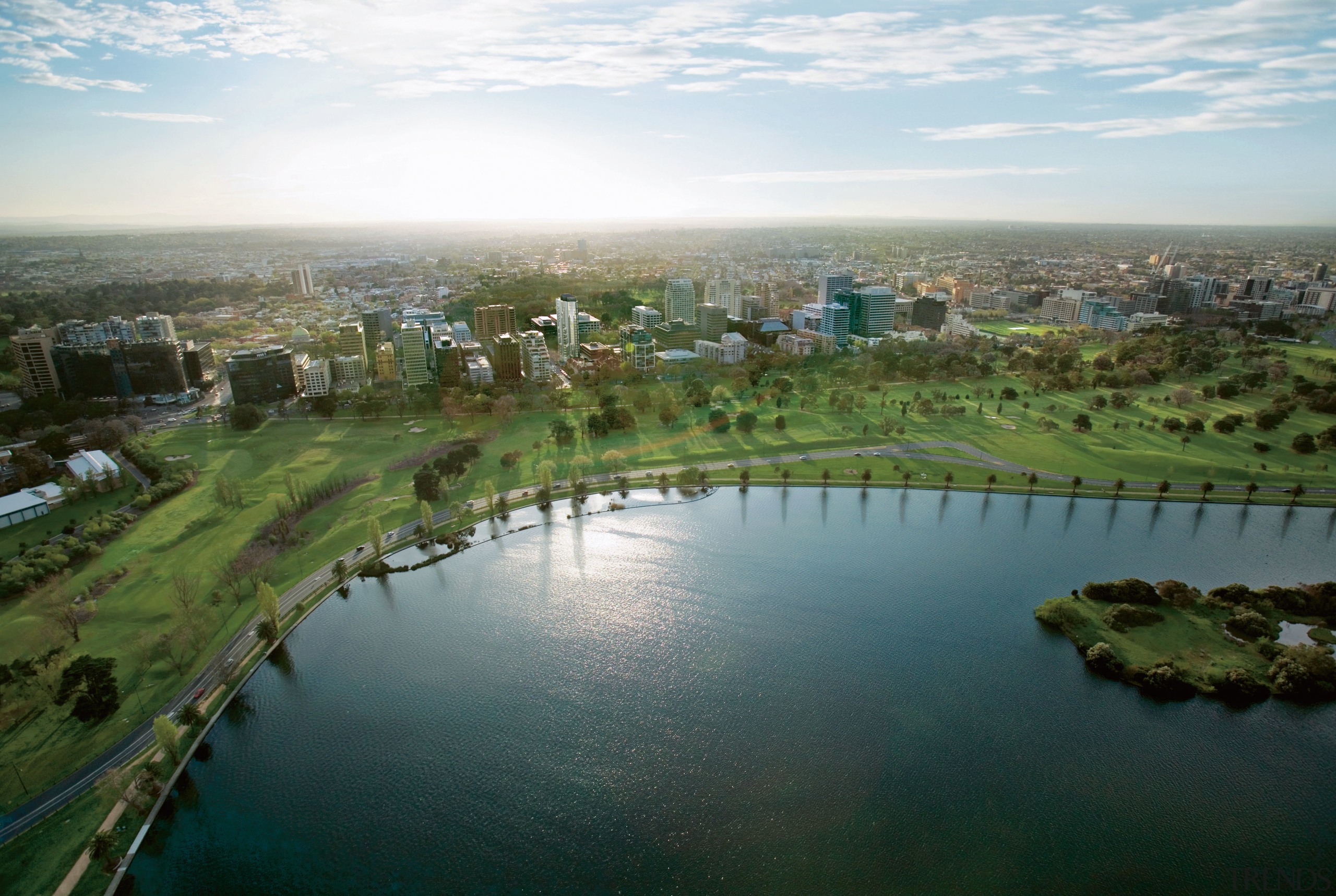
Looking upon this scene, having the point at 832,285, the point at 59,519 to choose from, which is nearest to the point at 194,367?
the point at 59,519

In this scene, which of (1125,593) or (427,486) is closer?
(1125,593)

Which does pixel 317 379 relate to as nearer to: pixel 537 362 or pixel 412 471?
pixel 537 362

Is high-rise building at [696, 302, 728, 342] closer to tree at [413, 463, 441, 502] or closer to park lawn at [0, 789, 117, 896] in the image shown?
tree at [413, 463, 441, 502]

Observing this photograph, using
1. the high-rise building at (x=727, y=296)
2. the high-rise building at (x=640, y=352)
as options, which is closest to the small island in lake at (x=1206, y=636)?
the high-rise building at (x=640, y=352)

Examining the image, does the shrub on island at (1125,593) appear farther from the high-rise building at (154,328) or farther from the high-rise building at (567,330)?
the high-rise building at (154,328)

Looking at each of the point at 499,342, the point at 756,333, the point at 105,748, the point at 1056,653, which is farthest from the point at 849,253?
the point at 105,748

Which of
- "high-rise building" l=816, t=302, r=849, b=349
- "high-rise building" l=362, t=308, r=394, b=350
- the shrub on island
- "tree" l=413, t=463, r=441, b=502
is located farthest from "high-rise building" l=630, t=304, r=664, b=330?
the shrub on island
